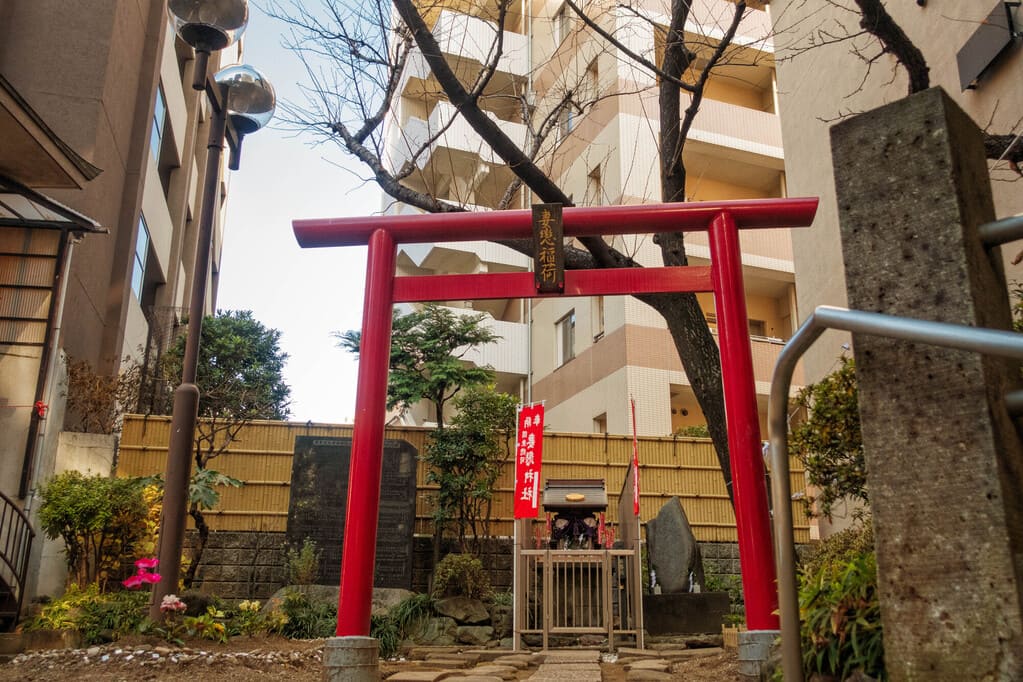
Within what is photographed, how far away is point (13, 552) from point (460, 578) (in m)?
5.46

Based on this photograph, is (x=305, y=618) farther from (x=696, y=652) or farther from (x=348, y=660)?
(x=348, y=660)

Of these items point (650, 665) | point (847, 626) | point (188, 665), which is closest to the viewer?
point (847, 626)

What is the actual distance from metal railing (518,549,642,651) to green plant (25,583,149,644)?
167 inches

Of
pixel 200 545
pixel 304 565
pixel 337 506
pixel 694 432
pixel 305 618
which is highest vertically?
pixel 694 432

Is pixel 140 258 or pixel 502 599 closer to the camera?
pixel 502 599

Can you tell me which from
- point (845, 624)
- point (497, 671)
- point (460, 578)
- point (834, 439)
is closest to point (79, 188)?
point (460, 578)

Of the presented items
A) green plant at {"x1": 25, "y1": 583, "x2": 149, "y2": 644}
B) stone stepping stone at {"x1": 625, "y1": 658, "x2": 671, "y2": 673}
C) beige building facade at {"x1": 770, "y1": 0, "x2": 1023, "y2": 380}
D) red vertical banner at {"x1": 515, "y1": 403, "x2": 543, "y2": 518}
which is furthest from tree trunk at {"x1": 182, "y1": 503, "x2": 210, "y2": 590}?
beige building facade at {"x1": 770, "y1": 0, "x2": 1023, "y2": 380}

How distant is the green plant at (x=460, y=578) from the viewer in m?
11.6

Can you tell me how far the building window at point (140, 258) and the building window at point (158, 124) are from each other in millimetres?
1456

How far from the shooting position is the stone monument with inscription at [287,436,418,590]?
12.1 m

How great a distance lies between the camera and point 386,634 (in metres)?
10.2

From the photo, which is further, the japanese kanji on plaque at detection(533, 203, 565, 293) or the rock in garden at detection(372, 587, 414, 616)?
the rock in garden at detection(372, 587, 414, 616)

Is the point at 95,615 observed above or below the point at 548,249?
below

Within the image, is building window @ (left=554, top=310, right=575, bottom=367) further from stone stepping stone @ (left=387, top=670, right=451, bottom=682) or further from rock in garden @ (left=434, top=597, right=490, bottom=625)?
stone stepping stone @ (left=387, top=670, right=451, bottom=682)
